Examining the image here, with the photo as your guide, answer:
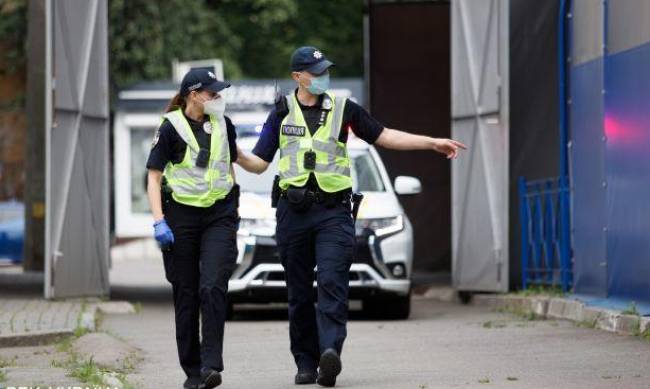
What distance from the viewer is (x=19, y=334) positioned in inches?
512

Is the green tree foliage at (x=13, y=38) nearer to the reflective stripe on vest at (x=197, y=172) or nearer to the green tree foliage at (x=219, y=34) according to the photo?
the green tree foliage at (x=219, y=34)

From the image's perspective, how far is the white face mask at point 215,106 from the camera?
31.4 ft

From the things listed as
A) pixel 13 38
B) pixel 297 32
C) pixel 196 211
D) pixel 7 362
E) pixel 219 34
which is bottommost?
pixel 7 362

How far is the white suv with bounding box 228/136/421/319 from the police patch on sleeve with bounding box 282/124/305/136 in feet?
17.5

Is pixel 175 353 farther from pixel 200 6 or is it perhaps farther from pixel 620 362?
pixel 200 6

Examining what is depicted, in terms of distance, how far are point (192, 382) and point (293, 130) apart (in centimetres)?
165

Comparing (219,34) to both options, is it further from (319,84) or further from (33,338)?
(319,84)

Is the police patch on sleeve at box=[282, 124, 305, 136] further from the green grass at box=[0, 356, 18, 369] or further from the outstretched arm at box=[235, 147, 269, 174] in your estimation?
the green grass at box=[0, 356, 18, 369]

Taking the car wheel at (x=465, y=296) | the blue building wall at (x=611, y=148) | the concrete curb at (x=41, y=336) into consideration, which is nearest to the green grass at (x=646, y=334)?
the blue building wall at (x=611, y=148)

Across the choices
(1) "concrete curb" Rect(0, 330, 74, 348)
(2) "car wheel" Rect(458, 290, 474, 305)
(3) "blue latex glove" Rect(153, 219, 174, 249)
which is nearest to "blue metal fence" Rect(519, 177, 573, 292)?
(2) "car wheel" Rect(458, 290, 474, 305)

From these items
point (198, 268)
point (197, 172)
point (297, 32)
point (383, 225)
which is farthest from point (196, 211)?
point (297, 32)

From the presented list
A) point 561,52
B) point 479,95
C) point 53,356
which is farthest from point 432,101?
point 53,356

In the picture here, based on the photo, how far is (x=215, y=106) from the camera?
9586 mm

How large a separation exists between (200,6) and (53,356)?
32.0m
